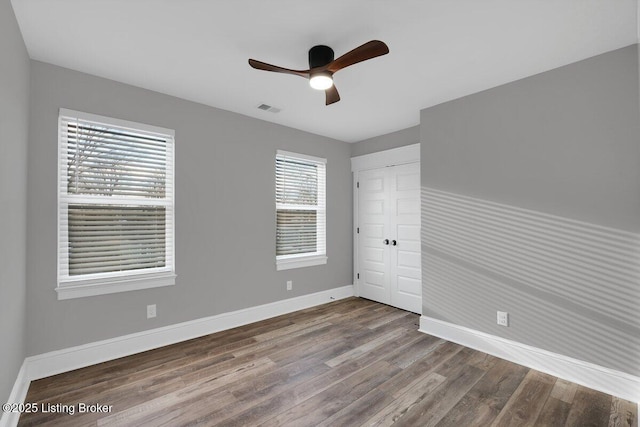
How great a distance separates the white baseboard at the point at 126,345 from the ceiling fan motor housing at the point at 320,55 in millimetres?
2871

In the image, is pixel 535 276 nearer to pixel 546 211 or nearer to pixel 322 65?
pixel 546 211

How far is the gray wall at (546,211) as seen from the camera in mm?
2248

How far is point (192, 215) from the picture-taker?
3.25 meters

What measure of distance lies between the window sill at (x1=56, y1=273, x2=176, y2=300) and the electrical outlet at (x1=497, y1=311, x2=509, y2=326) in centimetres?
330

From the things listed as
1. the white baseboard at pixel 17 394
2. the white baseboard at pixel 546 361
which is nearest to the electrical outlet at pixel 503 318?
the white baseboard at pixel 546 361

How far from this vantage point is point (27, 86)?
2.32 m

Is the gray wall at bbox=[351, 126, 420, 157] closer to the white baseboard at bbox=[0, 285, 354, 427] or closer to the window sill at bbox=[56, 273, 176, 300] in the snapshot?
the white baseboard at bbox=[0, 285, 354, 427]

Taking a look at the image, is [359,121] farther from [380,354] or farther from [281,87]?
[380,354]

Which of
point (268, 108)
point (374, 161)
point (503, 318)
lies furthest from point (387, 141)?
point (503, 318)

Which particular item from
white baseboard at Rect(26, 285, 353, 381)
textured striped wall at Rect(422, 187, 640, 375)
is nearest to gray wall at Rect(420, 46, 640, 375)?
textured striped wall at Rect(422, 187, 640, 375)

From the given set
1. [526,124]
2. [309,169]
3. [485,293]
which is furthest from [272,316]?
[526,124]

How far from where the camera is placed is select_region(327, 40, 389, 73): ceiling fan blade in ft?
5.96

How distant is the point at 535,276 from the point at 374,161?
262 cm

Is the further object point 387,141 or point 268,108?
point 387,141
